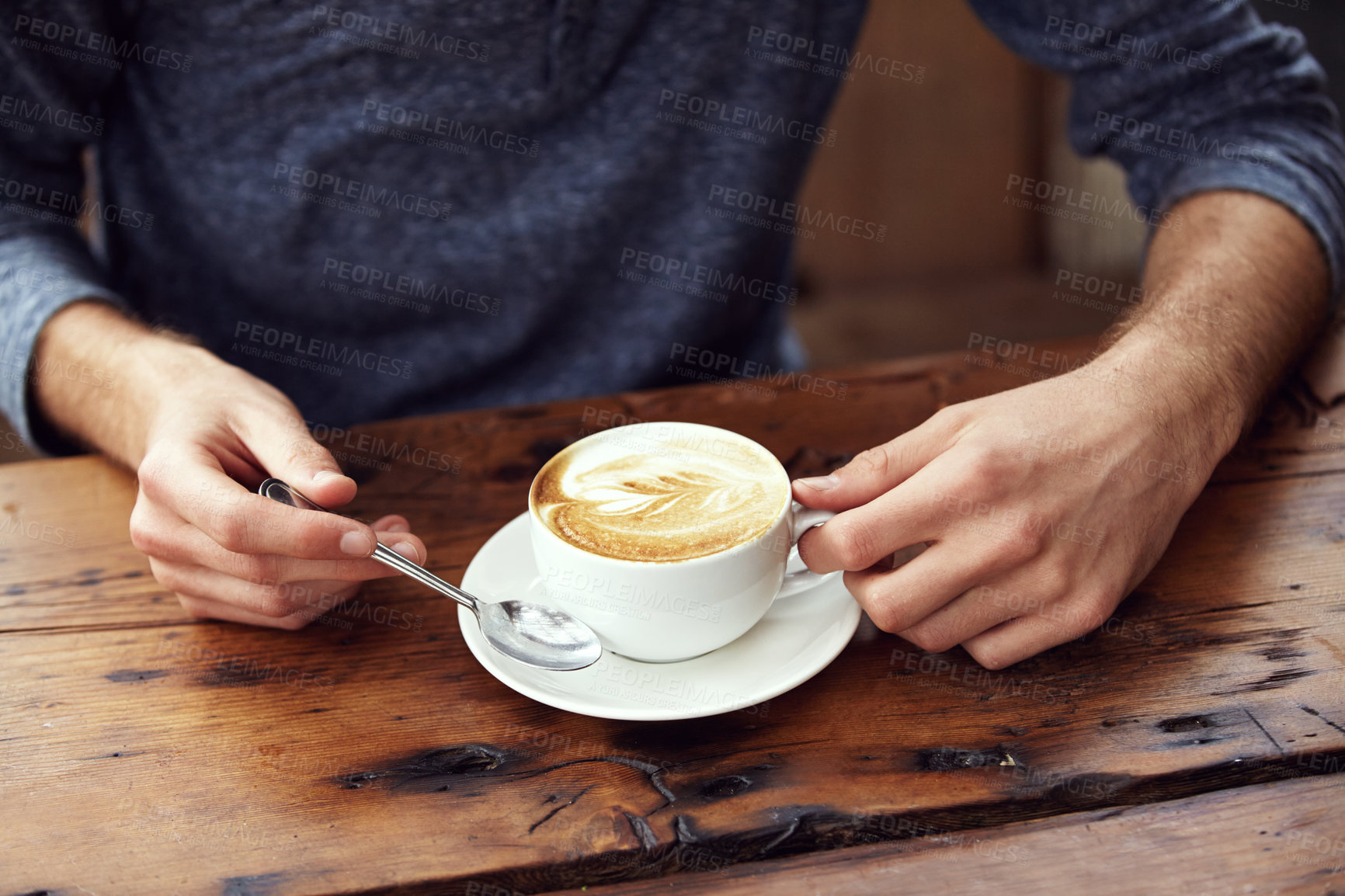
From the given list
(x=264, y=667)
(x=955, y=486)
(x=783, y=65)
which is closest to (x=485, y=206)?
(x=783, y=65)

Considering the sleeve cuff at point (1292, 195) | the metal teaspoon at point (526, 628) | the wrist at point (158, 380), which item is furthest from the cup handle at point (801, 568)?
the sleeve cuff at point (1292, 195)

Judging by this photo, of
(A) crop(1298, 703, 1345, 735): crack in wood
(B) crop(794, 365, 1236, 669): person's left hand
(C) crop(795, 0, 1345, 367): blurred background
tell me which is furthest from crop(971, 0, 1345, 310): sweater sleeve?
(C) crop(795, 0, 1345, 367): blurred background

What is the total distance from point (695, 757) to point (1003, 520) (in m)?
0.34

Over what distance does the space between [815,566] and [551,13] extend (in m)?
1.05

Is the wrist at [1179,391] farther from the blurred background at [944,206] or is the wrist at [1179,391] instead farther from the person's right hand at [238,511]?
the blurred background at [944,206]

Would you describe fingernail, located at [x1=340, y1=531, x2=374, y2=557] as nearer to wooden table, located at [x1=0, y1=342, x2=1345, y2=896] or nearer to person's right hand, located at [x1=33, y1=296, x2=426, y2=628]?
person's right hand, located at [x1=33, y1=296, x2=426, y2=628]

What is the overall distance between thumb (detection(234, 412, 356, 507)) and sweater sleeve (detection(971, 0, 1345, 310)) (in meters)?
1.24

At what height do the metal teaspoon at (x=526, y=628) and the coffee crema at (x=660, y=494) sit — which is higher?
the coffee crema at (x=660, y=494)

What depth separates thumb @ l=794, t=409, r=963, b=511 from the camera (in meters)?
0.86

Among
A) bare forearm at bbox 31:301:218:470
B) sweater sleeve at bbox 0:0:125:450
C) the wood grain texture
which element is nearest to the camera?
the wood grain texture

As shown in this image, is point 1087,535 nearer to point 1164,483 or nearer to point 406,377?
point 1164,483

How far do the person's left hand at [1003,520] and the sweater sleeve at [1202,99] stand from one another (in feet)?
2.15

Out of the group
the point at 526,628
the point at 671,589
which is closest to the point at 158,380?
the point at 526,628

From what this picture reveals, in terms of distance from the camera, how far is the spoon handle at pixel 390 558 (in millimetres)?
860
